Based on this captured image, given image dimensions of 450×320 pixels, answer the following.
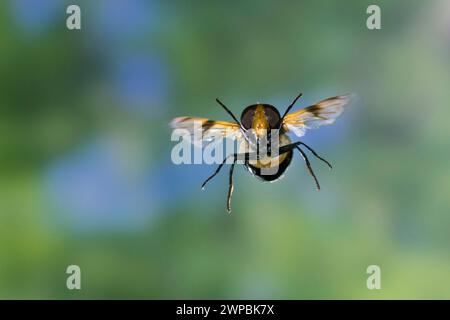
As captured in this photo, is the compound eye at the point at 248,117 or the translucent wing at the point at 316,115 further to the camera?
the translucent wing at the point at 316,115

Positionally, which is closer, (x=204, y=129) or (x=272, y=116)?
(x=272, y=116)

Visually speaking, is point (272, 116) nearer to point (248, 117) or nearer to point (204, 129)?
point (248, 117)

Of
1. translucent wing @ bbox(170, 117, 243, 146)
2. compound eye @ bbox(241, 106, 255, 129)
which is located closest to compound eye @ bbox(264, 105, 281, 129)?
compound eye @ bbox(241, 106, 255, 129)

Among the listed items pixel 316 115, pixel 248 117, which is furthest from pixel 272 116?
pixel 316 115

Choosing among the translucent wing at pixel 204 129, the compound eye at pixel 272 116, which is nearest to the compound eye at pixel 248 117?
the compound eye at pixel 272 116

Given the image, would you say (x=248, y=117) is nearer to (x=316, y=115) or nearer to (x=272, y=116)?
(x=272, y=116)

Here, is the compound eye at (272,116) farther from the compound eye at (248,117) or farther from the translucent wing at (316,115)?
the translucent wing at (316,115)
